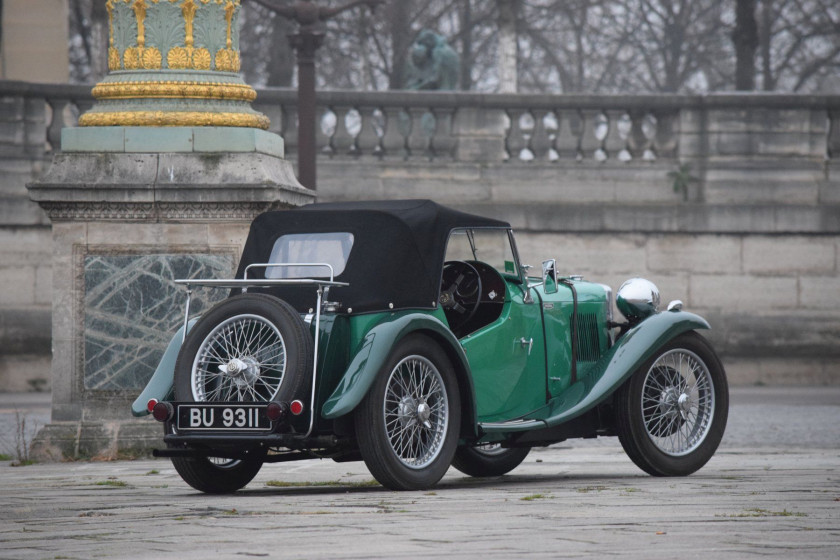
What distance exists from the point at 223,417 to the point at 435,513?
5.24 feet

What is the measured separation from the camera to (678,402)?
10273mm

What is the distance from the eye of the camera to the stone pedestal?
11977 millimetres

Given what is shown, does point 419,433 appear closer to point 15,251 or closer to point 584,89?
point 15,251

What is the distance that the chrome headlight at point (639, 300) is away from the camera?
35.4ft

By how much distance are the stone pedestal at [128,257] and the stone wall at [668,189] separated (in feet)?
25.0

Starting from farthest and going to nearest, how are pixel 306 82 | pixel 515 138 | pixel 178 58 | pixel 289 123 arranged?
pixel 515 138
pixel 289 123
pixel 306 82
pixel 178 58

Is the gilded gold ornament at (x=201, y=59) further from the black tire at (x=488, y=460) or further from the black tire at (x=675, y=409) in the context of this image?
the black tire at (x=675, y=409)

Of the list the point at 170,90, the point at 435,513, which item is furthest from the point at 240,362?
Result: the point at 170,90

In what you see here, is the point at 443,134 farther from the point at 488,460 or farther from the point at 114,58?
the point at 488,460

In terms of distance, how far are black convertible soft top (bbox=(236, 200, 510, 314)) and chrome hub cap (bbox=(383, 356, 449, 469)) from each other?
0.41 meters

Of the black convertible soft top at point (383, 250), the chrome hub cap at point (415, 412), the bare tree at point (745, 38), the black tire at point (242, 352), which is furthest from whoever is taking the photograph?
the bare tree at point (745, 38)

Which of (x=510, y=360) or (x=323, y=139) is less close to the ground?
(x=323, y=139)

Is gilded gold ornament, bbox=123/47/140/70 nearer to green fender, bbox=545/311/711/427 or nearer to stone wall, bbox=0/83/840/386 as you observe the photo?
green fender, bbox=545/311/711/427

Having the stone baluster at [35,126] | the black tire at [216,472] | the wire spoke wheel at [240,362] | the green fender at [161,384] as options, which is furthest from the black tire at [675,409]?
the stone baluster at [35,126]
